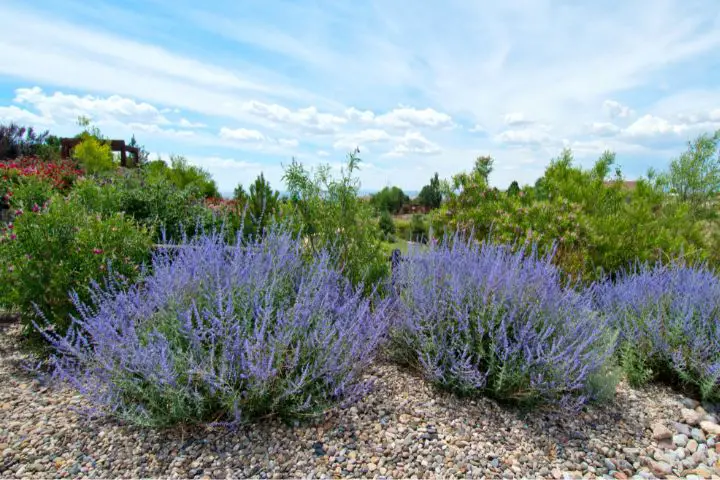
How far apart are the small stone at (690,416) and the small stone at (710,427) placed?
0.14 feet

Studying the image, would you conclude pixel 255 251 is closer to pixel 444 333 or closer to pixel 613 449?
pixel 444 333

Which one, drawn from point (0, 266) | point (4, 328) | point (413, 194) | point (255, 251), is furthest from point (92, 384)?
point (413, 194)

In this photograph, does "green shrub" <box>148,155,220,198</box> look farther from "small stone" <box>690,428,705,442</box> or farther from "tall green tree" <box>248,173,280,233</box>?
"small stone" <box>690,428,705,442</box>

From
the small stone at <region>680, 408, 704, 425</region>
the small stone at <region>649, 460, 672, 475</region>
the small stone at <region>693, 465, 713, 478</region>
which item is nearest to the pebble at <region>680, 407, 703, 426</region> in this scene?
the small stone at <region>680, 408, 704, 425</region>

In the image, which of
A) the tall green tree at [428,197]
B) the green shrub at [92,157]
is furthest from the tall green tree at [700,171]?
the green shrub at [92,157]

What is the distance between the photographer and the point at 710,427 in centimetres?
337

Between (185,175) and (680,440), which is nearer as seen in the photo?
(680,440)

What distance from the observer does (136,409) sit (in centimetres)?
271

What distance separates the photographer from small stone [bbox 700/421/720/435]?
11.0 ft

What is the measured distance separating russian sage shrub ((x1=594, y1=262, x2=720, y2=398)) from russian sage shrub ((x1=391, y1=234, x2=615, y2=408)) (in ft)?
1.84

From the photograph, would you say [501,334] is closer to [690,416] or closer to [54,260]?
[690,416]

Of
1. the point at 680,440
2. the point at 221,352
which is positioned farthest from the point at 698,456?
the point at 221,352

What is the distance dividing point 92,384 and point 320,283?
1.48 m

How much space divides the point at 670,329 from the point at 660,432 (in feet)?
3.49
